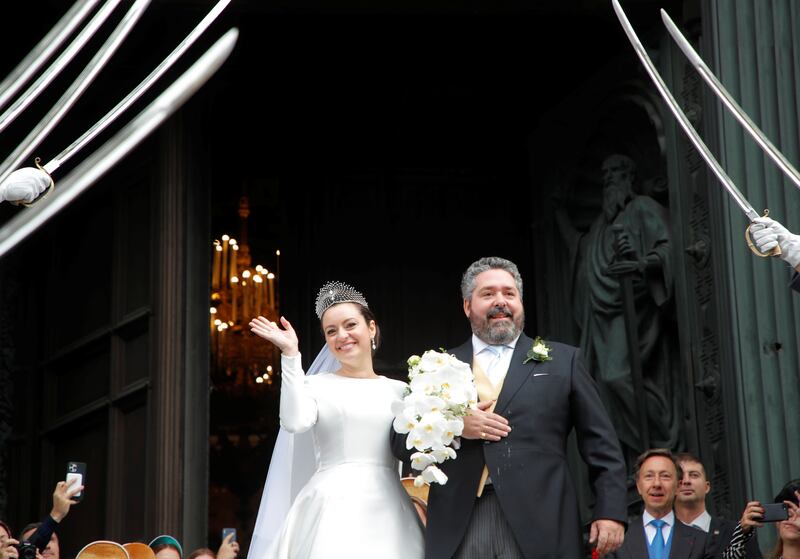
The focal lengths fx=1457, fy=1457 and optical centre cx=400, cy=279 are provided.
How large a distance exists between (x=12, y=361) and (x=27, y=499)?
1.13m

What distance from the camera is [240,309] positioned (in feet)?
45.7

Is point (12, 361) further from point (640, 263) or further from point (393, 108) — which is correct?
point (640, 263)

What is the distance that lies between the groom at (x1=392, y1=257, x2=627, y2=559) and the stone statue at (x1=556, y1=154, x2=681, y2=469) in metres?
4.10

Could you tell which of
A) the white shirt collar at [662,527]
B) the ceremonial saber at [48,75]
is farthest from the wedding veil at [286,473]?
the ceremonial saber at [48,75]

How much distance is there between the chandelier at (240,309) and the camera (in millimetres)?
13578

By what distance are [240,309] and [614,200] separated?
427 centimetres

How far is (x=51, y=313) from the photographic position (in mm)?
12148

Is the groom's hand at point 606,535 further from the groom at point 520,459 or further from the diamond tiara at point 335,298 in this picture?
the diamond tiara at point 335,298

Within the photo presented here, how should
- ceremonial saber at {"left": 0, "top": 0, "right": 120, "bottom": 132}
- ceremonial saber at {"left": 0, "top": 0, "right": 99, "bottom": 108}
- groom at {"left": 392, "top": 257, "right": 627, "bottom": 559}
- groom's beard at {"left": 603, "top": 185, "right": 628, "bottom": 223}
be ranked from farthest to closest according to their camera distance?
groom's beard at {"left": 603, "top": 185, "right": 628, "bottom": 223}, groom at {"left": 392, "top": 257, "right": 627, "bottom": 559}, ceremonial saber at {"left": 0, "top": 0, "right": 120, "bottom": 132}, ceremonial saber at {"left": 0, "top": 0, "right": 99, "bottom": 108}

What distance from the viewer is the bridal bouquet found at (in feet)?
20.4

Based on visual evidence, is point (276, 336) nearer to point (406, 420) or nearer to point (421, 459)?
point (406, 420)

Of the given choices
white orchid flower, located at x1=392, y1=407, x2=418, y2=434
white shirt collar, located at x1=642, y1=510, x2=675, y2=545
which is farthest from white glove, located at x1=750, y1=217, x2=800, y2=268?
white shirt collar, located at x1=642, y1=510, x2=675, y2=545

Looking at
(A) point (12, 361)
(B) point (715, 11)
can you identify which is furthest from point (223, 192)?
(B) point (715, 11)

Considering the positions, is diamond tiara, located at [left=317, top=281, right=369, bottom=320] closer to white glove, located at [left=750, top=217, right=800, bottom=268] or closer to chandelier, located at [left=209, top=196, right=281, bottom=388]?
white glove, located at [left=750, top=217, right=800, bottom=268]
